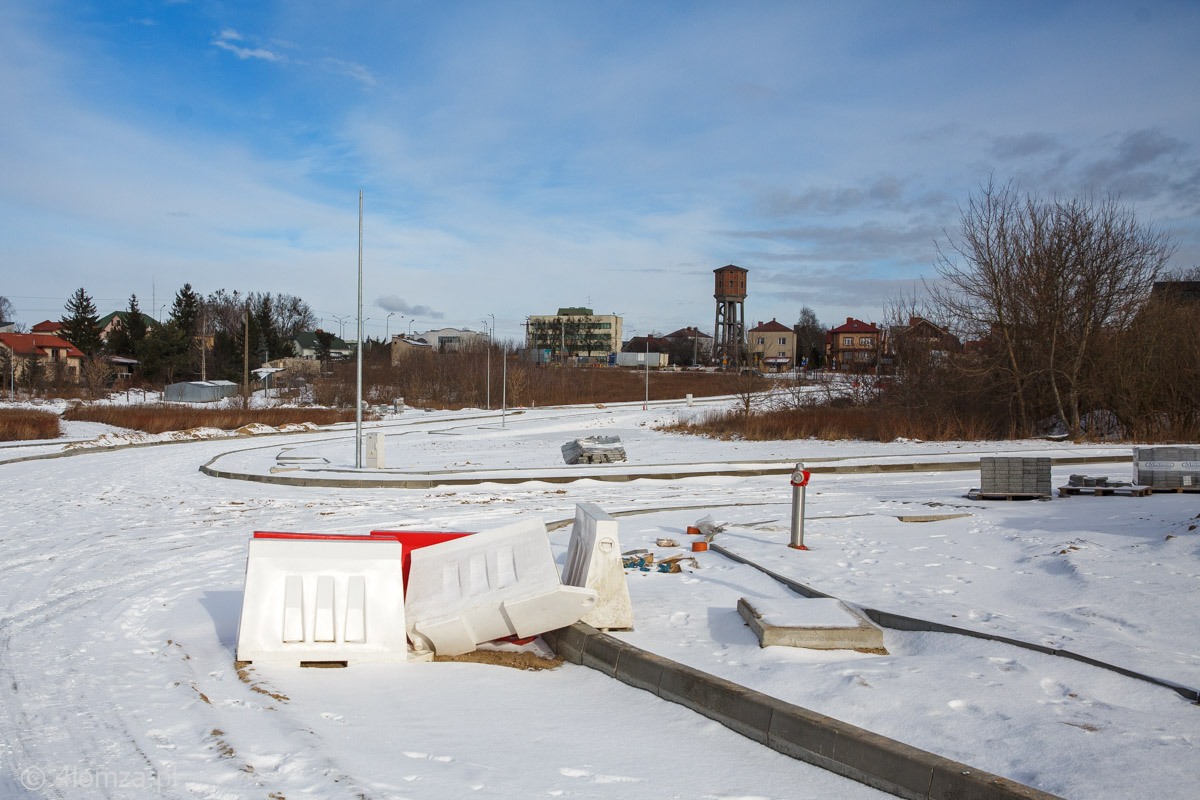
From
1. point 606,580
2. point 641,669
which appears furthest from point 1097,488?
point 641,669

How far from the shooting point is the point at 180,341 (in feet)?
269

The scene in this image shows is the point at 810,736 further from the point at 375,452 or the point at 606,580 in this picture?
the point at 375,452

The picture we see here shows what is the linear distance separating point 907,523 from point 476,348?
74820 millimetres

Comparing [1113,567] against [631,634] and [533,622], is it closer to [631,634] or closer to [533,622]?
[631,634]

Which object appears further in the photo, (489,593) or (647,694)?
(489,593)

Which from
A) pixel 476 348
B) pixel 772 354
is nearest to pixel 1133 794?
pixel 476 348

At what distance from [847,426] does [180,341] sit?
69003 millimetres

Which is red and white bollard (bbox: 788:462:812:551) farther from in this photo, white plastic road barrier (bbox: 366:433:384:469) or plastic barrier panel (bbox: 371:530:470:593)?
white plastic road barrier (bbox: 366:433:384:469)

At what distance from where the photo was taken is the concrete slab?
21.0 feet

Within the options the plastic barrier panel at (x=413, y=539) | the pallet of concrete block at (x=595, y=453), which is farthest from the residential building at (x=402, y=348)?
the plastic barrier panel at (x=413, y=539)

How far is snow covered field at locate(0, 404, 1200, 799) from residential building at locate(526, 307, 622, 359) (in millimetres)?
107636

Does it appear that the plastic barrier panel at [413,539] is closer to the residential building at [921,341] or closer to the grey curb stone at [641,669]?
the grey curb stone at [641,669]

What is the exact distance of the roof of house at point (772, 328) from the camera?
15138 cm

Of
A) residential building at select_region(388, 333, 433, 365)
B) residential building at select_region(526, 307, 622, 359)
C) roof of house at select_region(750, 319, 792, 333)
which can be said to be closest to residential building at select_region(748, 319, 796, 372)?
roof of house at select_region(750, 319, 792, 333)
